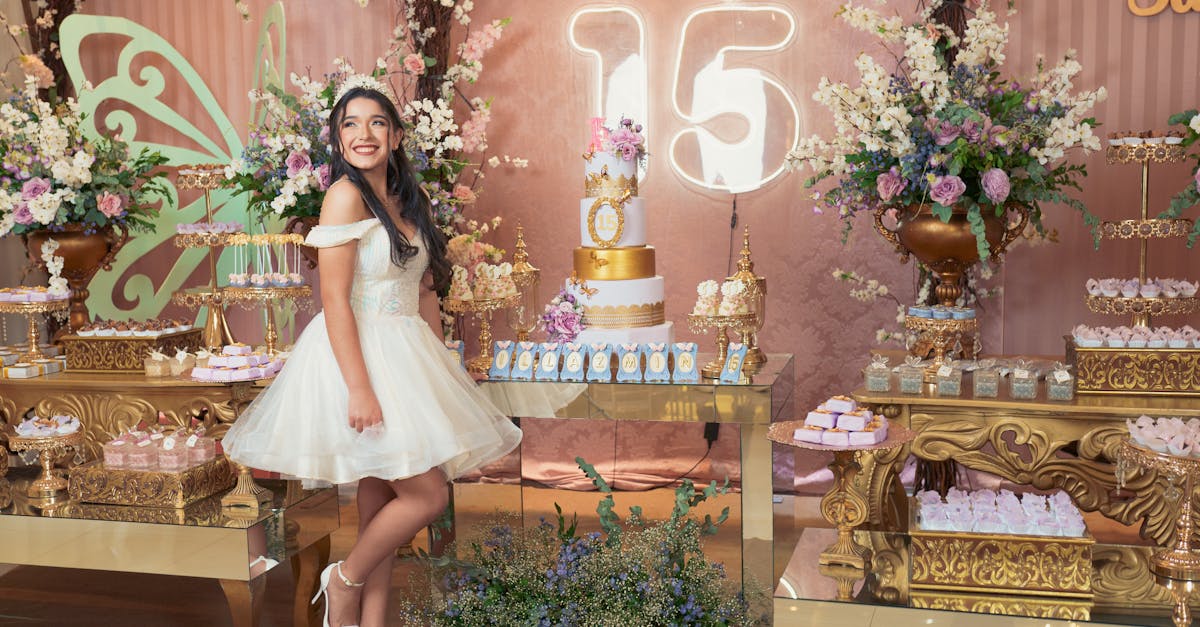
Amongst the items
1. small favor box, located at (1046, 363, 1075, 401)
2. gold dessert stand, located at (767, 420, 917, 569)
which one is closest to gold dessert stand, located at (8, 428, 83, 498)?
gold dessert stand, located at (767, 420, 917, 569)

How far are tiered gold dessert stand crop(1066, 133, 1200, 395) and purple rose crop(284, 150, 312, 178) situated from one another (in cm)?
280

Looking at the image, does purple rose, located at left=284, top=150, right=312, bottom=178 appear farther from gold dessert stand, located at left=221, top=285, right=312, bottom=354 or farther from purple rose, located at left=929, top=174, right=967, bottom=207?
purple rose, located at left=929, top=174, right=967, bottom=207

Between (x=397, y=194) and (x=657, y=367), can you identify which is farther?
(x=657, y=367)

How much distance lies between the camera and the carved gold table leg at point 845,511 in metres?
3.43

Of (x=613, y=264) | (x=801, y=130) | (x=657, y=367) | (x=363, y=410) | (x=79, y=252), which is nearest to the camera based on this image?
(x=363, y=410)

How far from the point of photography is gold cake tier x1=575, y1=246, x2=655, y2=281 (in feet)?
13.9

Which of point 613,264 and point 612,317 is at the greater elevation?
point 613,264

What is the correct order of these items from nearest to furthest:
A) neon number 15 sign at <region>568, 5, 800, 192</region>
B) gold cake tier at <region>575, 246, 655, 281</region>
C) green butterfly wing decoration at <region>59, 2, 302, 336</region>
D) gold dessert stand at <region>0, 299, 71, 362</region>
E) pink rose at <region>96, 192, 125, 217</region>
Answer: gold cake tier at <region>575, 246, 655, 281</region> < gold dessert stand at <region>0, 299, 71, 362</region> < pink rose at <region>96, 192, 125, 217</region> < neon number 15 sign at <region>568, 5, 800, 192</region> < green butterfly wing decoration at <region>59, 2, 302, 336</region>

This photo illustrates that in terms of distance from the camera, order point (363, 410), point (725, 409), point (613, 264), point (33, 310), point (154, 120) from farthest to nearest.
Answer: point (154, 120), point (33, 310), point (613, 264), point (725, 409), point (363, 410)

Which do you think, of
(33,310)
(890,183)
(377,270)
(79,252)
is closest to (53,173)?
(79,252)

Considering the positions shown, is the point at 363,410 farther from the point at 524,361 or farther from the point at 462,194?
the point at 462,194

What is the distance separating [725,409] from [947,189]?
1.05 meters

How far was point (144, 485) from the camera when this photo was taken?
4.02 metres

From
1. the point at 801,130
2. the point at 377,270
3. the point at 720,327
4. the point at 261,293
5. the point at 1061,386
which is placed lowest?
the point at 1061,386
